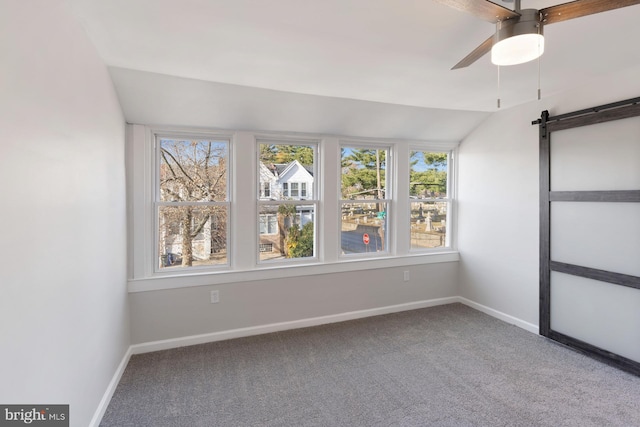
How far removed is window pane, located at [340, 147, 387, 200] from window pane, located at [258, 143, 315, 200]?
1.50 ft

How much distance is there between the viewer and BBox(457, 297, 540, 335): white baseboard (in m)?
3.32

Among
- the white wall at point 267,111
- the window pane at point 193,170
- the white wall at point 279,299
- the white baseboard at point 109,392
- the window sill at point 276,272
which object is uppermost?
the white wall at point 267,111

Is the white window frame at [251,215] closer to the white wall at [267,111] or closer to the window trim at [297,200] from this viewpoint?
the window trim at [297,200]

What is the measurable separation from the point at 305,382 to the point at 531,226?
2.81m

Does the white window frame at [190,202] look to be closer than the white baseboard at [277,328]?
No

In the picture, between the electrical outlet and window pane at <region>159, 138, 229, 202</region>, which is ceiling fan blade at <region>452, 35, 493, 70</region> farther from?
the electrical outlet

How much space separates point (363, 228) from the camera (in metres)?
3.98

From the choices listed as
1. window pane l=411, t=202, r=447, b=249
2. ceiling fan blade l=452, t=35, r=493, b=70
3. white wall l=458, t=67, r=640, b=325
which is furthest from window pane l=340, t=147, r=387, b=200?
ceiling fan blade l=452, t=35, r=493, b=70

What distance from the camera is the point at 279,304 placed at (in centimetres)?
343

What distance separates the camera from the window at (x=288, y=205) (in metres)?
3.50

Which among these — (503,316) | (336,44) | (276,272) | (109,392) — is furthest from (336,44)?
(503,316)

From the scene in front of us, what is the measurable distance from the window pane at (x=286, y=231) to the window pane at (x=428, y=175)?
1510 millimetres
